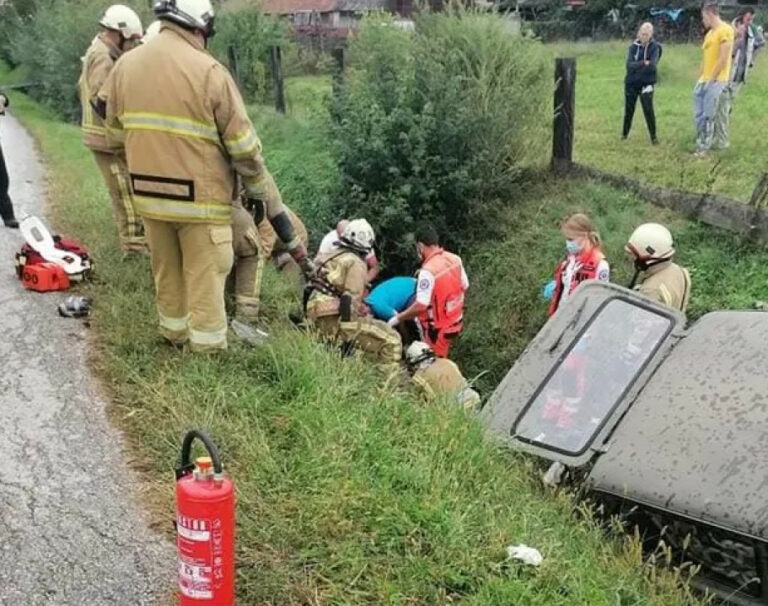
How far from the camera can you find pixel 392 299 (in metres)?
7.20

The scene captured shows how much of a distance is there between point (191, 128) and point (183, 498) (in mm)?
2054

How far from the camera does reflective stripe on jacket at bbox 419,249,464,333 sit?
6.75 metres

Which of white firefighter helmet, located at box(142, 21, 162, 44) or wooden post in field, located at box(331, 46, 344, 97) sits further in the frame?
wooden post in field, located at box(331, 46, 344, 97)

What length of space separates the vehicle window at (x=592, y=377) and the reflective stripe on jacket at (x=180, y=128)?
1748 mm

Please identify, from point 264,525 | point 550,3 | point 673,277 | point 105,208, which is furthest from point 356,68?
point 550,3

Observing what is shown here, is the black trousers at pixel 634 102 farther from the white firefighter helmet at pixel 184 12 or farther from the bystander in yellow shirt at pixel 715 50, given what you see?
the white firefighter helmet at pixel 184 12

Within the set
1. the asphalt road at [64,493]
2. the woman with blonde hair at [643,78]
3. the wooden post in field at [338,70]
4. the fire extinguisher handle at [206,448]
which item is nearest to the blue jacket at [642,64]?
the woman with blonde hair at [643,78]

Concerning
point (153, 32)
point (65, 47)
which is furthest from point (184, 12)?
point (65, 47)

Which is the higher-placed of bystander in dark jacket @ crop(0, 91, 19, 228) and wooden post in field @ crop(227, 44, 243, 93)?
wooden post in field @ crop(227, 44, 243, 93)

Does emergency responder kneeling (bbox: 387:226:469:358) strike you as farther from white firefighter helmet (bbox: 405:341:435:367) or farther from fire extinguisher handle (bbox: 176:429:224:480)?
fire extinguisher handle (bbox: 176:429:224:480)

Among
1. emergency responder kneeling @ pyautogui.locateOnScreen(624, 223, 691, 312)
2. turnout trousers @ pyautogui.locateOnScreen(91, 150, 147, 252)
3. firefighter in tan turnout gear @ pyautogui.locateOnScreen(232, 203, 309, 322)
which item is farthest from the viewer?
turnout trousers @ pyautogui.locateOnScreen(91, 150, 147, 252)

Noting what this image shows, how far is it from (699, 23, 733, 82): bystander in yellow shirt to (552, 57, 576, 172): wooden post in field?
5.76ft

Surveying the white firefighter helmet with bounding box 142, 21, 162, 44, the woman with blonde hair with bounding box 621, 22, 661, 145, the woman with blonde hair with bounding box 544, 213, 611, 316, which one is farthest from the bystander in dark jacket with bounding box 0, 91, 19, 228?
Answer: the woman with blonde hair with bounding box 621, 22, 661, 145

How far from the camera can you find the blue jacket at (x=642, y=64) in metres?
10.9
